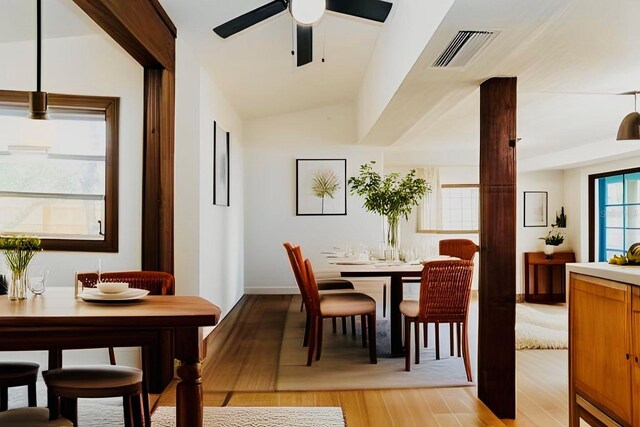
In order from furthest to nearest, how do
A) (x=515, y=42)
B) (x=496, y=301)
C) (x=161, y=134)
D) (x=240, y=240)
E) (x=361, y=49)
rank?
(x=240, y=240) < (x=361, y=49) < (x=161, y=134) < (x=496, y=301) < (x=515, y=42)

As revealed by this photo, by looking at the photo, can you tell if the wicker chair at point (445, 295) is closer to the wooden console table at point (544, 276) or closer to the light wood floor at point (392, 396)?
the light wood floor at point (392, 396)

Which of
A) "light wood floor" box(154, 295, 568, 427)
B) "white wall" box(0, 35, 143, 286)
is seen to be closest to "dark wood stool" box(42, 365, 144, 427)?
"light wood floor" box(154, 295, 568, 427)

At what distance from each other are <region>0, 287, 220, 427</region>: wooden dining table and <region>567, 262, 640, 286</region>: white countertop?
191 cm

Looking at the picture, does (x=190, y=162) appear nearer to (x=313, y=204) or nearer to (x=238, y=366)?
(x=238, y=366)

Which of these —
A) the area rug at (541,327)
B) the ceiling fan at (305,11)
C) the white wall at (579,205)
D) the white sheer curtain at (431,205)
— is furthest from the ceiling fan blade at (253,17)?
the white wall at (579,205)

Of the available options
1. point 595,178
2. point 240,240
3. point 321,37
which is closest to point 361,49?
point 321,37

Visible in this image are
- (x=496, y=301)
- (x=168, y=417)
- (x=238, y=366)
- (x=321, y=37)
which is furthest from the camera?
(x=321, y=37)

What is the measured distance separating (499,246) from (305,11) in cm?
190

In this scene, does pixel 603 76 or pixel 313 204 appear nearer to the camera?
pixel 603 76

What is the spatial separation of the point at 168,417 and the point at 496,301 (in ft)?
6.99

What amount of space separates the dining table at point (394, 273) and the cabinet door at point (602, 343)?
139cm

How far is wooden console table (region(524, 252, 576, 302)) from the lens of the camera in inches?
340

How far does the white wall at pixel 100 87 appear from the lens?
382cm

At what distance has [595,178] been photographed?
317 inches
